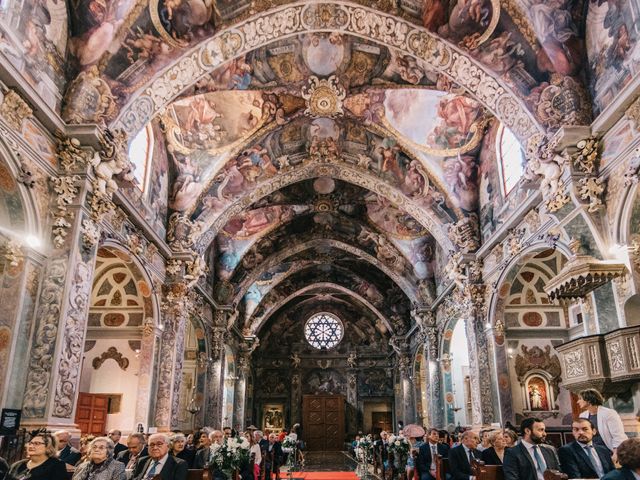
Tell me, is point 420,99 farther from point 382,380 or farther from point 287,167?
point 382,380

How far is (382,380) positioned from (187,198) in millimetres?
21135

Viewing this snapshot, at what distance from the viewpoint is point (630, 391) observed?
343 inches

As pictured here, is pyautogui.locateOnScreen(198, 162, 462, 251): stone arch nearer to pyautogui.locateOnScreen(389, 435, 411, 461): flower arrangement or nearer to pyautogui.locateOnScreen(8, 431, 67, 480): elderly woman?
pyautogui.locateOnScreen(389, 435, 411, 461): flower arrangement

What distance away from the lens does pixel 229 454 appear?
29.7 ft

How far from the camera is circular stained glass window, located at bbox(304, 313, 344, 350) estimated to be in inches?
1384

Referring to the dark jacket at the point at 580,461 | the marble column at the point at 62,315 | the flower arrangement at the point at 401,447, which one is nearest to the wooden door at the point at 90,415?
the marble column at the point at 62,315

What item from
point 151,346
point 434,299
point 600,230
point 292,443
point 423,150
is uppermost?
point 423,150

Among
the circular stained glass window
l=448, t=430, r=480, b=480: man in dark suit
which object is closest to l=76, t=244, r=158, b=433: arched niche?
l=448, t=430, r=480, b=480: man in dark suit

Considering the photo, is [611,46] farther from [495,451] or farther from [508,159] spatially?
[495,451]

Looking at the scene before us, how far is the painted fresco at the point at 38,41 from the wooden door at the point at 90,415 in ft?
29.6

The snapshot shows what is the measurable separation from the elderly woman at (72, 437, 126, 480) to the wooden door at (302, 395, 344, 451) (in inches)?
1114

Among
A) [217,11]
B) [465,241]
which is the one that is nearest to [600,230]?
[465,241]

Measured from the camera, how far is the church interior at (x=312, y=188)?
30.1 ft

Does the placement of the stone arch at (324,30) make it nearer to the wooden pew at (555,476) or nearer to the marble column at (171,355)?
the marble column at (171,355)
